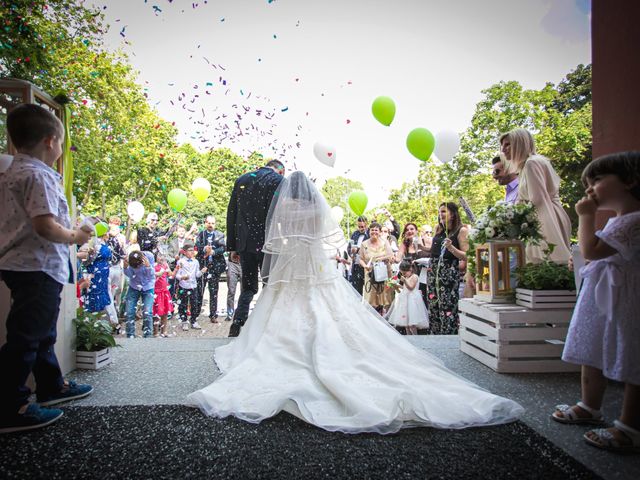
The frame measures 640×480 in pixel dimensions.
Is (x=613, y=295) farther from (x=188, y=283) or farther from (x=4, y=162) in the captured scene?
(x=188, y=283)

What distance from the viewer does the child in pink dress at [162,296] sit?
6379 mm

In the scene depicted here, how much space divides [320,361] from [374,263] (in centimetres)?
383

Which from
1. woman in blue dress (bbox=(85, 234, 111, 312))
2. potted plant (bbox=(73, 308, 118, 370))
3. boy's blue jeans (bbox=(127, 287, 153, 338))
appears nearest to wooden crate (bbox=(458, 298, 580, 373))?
potted plant (bbox=(73, 308, 118, 370))

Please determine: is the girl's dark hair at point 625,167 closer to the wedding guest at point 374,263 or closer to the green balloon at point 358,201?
the wedding guest at point 374,263

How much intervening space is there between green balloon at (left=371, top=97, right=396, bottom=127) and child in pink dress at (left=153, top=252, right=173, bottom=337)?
13.6ft

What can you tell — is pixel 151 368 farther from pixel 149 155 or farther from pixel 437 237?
pixel 149 155

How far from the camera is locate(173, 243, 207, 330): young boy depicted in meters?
6.70

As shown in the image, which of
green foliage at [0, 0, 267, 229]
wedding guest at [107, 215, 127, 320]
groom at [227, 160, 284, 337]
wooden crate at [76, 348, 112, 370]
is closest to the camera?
wooden crate at [76, 348, 112, 370]

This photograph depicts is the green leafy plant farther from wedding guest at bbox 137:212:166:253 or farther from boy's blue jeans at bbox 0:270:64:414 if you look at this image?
wedding guest at bbox 137:212:166:253

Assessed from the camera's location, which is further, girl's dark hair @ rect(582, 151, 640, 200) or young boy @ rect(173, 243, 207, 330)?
young boy @ rect(173, 243, 207, 330)

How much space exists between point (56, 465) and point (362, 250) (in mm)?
5462

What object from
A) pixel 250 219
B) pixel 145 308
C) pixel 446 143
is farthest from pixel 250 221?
pixel 446 143

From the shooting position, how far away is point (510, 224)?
3.40 meters

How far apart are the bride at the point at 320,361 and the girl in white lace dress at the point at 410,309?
2183mm
